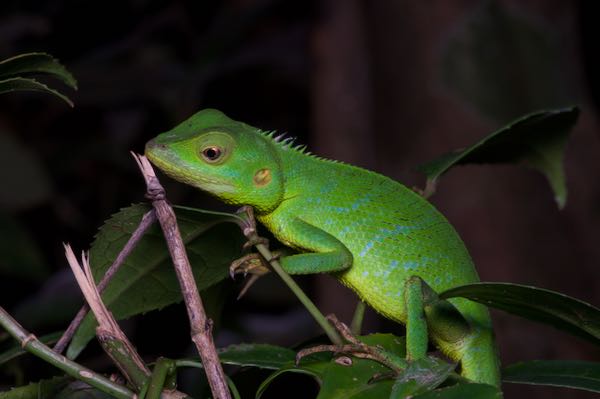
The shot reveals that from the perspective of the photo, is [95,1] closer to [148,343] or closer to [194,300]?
[148,343]

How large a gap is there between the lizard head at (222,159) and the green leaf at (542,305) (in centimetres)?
74

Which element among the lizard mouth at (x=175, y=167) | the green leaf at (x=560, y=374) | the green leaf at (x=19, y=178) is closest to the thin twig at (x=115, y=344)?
the lizard mouth at (x=175, y=167)

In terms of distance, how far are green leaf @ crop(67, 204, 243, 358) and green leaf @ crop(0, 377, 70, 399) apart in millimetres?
159

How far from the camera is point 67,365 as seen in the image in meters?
1.34

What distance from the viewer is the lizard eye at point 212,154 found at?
200 cm

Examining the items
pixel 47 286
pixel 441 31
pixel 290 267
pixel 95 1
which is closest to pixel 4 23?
pixel 95 1

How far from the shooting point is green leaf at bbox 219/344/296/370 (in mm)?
1550

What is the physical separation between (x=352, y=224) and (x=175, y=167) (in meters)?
0.55

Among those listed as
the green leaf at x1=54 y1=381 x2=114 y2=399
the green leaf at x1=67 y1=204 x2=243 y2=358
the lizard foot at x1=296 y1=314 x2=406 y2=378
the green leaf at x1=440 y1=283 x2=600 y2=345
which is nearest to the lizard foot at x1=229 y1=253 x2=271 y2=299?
the green leaf at x1=67 y1=204 x2=243 y2=358

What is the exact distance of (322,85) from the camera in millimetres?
5602

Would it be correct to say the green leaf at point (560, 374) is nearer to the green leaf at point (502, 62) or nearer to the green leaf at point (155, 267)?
the green leaf at point (155, 267)

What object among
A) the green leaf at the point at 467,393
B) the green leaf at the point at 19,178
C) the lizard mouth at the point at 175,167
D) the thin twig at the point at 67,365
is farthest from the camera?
the green leaf at the point at 19,178

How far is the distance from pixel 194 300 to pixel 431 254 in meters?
0.93

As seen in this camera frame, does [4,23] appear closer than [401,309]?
No
